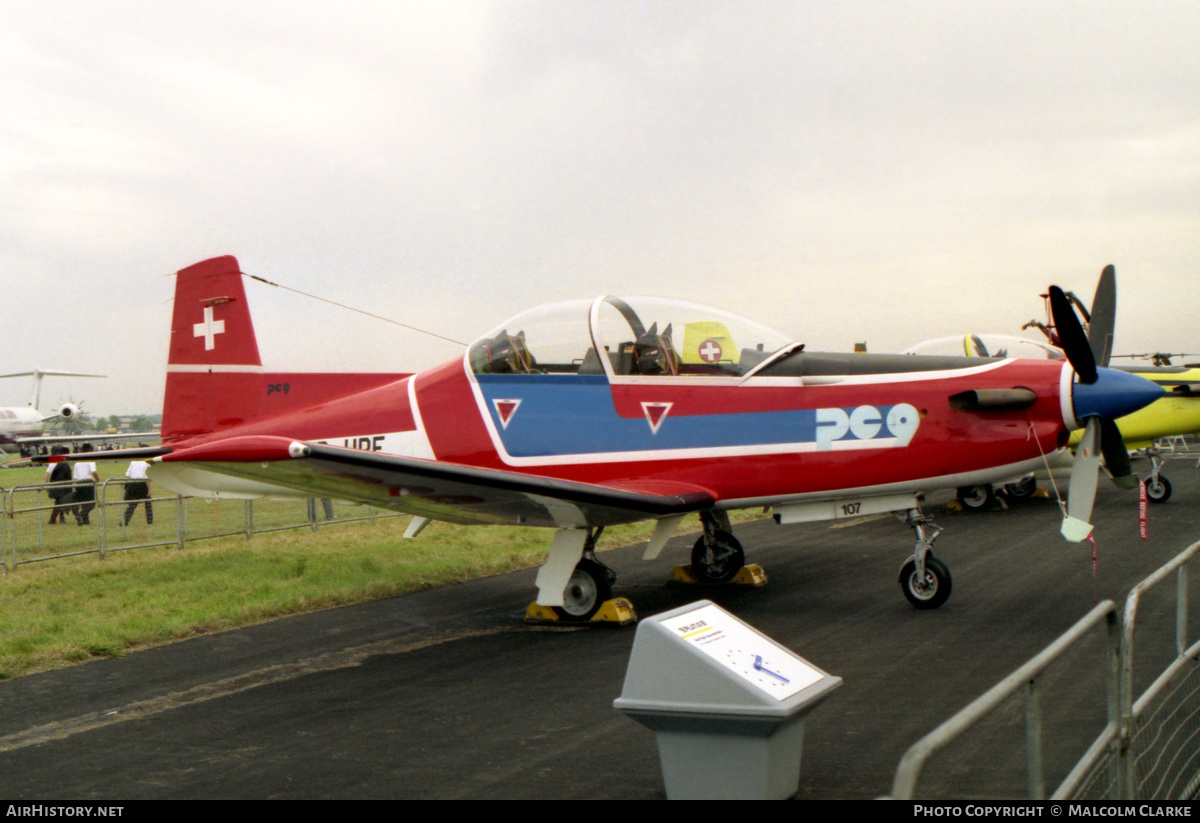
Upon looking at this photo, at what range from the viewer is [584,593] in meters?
8.48

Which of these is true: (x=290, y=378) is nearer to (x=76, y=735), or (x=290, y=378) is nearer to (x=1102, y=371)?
(x=76, y=735)

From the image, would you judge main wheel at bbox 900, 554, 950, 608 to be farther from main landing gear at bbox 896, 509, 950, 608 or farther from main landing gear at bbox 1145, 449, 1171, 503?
main landing gear at bbox 1145, 449, 1171, 503

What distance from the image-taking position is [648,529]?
16.0m

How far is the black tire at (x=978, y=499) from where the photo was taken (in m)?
17.5

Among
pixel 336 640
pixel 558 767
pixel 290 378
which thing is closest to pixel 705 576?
pixel 336 640

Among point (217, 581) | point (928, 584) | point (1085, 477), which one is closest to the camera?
point (1085, 477)

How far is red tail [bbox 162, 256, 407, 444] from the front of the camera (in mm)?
10352

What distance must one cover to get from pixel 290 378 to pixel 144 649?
3.32 m

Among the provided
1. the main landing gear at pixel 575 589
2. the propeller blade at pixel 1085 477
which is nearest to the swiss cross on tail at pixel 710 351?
the main landing gear at pixel 575 589

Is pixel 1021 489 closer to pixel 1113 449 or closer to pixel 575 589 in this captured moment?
pixel 1113 449

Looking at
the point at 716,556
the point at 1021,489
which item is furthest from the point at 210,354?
the point at 1021,489

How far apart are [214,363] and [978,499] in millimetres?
13864

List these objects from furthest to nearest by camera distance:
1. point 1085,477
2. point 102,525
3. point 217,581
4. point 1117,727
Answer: point 102,525, point 217,581, point 1085,477, point 1117,727
